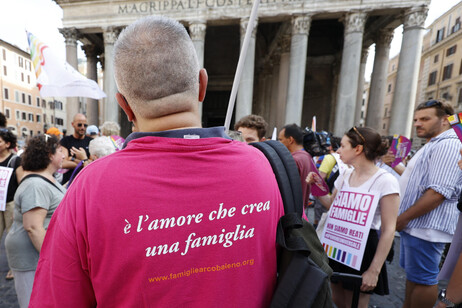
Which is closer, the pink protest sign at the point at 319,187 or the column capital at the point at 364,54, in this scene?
the pink protest sign at the point at 319,187

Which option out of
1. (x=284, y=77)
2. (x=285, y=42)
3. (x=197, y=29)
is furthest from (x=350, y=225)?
(x=285, y=42)

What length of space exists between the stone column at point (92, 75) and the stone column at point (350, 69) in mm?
14741

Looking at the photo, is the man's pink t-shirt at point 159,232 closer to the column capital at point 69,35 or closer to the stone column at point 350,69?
the stone column at point 350,69

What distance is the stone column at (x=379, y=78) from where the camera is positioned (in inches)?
570

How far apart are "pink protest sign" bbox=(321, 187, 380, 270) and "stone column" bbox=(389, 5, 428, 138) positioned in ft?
39.3

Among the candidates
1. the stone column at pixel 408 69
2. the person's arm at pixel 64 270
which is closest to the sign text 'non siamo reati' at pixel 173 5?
the stone column at pixel 408 69

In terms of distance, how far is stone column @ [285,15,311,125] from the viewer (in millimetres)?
12094

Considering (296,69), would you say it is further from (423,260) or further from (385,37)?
(423,260)

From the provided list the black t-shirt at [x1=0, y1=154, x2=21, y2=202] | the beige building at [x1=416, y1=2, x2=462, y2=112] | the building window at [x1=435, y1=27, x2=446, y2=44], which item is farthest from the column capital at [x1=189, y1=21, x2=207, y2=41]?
the building window at [x1=435, y1=27, x2=446, y2=44]

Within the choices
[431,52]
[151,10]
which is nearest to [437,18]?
[431,52]

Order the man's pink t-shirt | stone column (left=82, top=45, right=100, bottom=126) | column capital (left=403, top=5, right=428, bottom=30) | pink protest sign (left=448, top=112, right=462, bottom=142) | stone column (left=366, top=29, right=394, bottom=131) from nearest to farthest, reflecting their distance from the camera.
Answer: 1. the man's pink t-shirt
2. pink protest sign (left=448, top=112, right=462, bottom=142)
3. column capital (left=403, top=5, right=428, bottom=30)
4. stone column (left=366, top=29, right=394, bottom=131)
5. stone column (left=82, top=45, right=100, bottom=126)

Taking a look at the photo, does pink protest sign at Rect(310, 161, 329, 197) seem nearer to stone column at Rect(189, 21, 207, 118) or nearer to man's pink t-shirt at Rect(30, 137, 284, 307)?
man's pink t-shirt at Rect(30, 137, 284, 307)

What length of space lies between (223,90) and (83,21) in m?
10.3

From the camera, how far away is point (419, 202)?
221 cm
